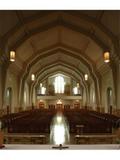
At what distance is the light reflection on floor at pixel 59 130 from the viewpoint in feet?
15.2

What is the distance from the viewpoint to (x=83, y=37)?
5.15 meters

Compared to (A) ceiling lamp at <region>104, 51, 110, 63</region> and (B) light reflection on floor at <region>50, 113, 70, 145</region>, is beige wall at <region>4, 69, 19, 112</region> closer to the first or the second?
(B) light reflection on floor at <region>50, 113, 70, 145</region>

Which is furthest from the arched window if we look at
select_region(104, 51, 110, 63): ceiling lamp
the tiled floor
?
the tiled floor

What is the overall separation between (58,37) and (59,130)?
57.3 inches

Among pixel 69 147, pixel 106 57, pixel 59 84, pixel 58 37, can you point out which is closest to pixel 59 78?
pixel 59 84

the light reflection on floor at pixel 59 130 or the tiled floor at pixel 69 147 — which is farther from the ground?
the light reflection on floor at pixel 59 130

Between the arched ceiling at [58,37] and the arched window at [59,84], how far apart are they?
15 cm

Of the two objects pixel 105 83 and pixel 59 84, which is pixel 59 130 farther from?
pixel 105 83

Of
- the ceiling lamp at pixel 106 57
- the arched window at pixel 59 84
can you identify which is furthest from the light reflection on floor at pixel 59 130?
the ceiling lamp at pixel 106 57

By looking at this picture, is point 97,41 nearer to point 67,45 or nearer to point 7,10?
point 67,45

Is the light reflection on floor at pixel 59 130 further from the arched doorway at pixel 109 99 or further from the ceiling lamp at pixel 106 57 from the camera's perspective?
the ceiling lamp at pixel 106 57
